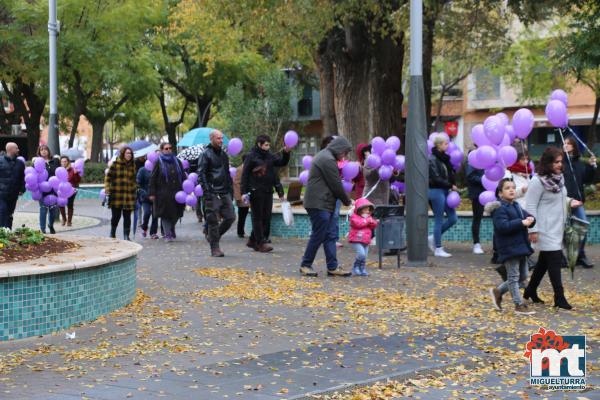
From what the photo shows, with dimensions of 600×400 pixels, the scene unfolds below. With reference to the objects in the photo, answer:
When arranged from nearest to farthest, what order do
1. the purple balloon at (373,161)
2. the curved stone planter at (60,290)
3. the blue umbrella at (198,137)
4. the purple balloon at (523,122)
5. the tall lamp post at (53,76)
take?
the curved stone planter at (60,290) → the purple balloon at (523,122) → the purple balloon at (373,161) → the tall lamp post at (53,76) → the blue umbrella at (198,137)

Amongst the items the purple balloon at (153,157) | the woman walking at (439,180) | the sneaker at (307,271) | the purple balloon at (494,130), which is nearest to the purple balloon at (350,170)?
the woman walking at (439,180)

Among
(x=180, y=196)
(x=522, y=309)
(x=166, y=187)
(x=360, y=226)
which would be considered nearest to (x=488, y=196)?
(x=360, y=226)

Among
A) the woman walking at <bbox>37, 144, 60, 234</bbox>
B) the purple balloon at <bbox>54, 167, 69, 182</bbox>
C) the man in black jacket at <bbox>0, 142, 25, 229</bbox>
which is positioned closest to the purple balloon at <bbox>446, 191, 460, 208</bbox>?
the man in black jacket at <bbox>0, 142, 25, 229</bbox>

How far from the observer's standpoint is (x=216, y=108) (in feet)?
190

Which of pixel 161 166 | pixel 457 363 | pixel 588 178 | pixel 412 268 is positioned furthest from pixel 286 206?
pixel 457 363

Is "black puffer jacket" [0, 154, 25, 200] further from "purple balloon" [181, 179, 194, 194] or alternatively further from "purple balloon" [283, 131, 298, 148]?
"purple balloon" [283, 131, 298, 148]

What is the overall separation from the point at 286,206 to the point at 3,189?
485 centimetres

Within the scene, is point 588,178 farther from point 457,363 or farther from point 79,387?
point 79,387

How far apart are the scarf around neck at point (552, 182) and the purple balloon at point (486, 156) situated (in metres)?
3.35

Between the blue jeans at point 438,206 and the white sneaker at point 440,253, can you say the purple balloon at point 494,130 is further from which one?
the white sneaker at point 440,253

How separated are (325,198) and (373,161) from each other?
2.80m

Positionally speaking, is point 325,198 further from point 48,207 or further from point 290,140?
point 48,207

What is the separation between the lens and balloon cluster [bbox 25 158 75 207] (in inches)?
814

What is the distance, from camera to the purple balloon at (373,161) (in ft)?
53.5
